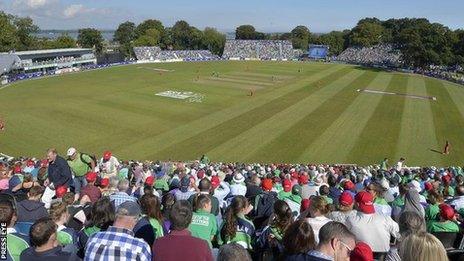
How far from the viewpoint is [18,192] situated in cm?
1127

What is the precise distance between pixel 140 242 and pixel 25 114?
43795 millimetres

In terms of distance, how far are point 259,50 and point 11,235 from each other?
13988 cm

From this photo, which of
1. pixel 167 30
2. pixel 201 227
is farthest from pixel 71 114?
pixel 167 30

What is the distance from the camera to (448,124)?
40.7 meters

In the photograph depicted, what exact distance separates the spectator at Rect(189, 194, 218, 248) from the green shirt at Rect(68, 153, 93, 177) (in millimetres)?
7587

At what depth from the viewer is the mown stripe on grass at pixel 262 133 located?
31141 millimetres

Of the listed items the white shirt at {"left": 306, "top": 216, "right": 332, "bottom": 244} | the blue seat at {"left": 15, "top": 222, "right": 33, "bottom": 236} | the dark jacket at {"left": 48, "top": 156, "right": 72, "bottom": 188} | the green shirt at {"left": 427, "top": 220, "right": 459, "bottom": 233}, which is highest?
the white shirt at {"left": 306, "top": 216, "right": 332, "bottom": 244}

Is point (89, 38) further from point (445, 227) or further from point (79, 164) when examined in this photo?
point (445, 227)

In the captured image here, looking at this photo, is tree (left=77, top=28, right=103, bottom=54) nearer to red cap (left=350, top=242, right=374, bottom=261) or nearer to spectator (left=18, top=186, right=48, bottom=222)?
spectator (left=18, top=186, right=48, bottom=222)

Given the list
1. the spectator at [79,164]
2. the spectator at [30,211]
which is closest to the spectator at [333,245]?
the spectator at [30,211]

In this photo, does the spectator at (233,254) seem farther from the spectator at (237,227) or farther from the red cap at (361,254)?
the spectator at (237,227)

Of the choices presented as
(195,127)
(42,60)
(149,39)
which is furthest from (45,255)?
(149,39)

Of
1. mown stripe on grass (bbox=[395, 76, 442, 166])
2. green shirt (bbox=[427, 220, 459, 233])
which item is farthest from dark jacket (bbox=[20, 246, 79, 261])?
mown stripe on grass (bbox=[395, 76, 442, 166])

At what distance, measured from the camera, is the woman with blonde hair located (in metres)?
4.45
